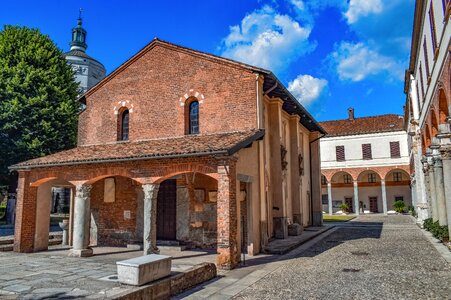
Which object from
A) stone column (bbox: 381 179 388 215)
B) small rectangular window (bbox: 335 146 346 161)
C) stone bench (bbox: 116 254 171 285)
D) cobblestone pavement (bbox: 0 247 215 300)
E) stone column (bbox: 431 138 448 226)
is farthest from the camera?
small rectangular window (bbox: 335 146 346 161)

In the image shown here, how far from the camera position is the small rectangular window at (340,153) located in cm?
4050

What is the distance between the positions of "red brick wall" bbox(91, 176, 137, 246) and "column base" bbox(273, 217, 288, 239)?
6125 millimetres

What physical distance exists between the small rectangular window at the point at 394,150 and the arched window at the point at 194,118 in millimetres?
31324

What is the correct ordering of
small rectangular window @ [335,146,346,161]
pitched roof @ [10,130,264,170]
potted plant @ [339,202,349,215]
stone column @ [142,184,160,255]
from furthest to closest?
potted plant @ [339,202,349,215]
small rectangular window @ [335,146,346,161]
stone column @ [142,184,160,255]
pitched roof @ [10,130,264,170]

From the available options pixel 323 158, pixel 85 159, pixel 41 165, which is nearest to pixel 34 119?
pixel 41 165

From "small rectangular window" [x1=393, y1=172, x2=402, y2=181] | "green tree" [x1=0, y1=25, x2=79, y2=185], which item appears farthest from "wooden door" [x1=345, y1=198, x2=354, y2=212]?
"green tree" [x1=0, y1=25, x2=79, y2=185]

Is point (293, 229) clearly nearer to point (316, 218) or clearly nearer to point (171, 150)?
point (316, 218)

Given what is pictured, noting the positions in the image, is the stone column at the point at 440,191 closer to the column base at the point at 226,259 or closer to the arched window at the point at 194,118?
the arched window at the point at 194,118

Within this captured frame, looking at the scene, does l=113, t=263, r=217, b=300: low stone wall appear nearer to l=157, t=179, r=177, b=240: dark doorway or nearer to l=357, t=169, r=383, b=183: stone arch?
l=157, t=179, r=177, b=240: dark doorway

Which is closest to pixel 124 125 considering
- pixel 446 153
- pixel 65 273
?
pixel 65 273

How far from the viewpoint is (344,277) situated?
8539mm

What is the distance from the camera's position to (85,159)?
1180cm

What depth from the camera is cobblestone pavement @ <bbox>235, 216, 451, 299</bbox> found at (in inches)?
279

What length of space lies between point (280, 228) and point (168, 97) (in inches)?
298
